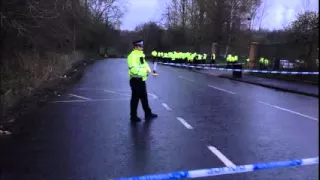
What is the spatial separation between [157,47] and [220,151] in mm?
73414

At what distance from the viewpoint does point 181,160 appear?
6.66m

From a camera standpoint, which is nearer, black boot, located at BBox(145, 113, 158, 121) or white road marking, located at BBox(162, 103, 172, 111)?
black boot, located at BBox(145, 113, 158, 121)

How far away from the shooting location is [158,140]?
8.20 m

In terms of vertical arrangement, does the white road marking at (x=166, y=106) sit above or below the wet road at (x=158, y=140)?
below

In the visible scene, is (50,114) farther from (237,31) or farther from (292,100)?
(237,31)

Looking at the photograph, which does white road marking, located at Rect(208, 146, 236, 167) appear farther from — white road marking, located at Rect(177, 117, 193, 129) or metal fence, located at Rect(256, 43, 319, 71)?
metal fence, located at Rect(256, 43, 319, 71)

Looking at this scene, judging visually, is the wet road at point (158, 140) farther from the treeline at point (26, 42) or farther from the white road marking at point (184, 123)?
the treeline at point (26, 42)

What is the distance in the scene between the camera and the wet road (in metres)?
6.20

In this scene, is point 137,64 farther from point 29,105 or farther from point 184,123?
point 29,105

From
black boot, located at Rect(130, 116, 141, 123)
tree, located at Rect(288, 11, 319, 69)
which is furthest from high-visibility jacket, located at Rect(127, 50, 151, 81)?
tree, located at Rect(288, 11, 319, 69)

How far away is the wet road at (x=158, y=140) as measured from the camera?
620 centimetres

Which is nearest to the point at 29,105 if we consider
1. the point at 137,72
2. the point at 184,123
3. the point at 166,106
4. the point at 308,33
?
the point at 166,106

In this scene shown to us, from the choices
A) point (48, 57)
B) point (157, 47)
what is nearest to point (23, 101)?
point (48, 57)

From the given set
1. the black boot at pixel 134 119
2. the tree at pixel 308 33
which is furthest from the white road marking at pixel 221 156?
the tree at pixel 308 33
